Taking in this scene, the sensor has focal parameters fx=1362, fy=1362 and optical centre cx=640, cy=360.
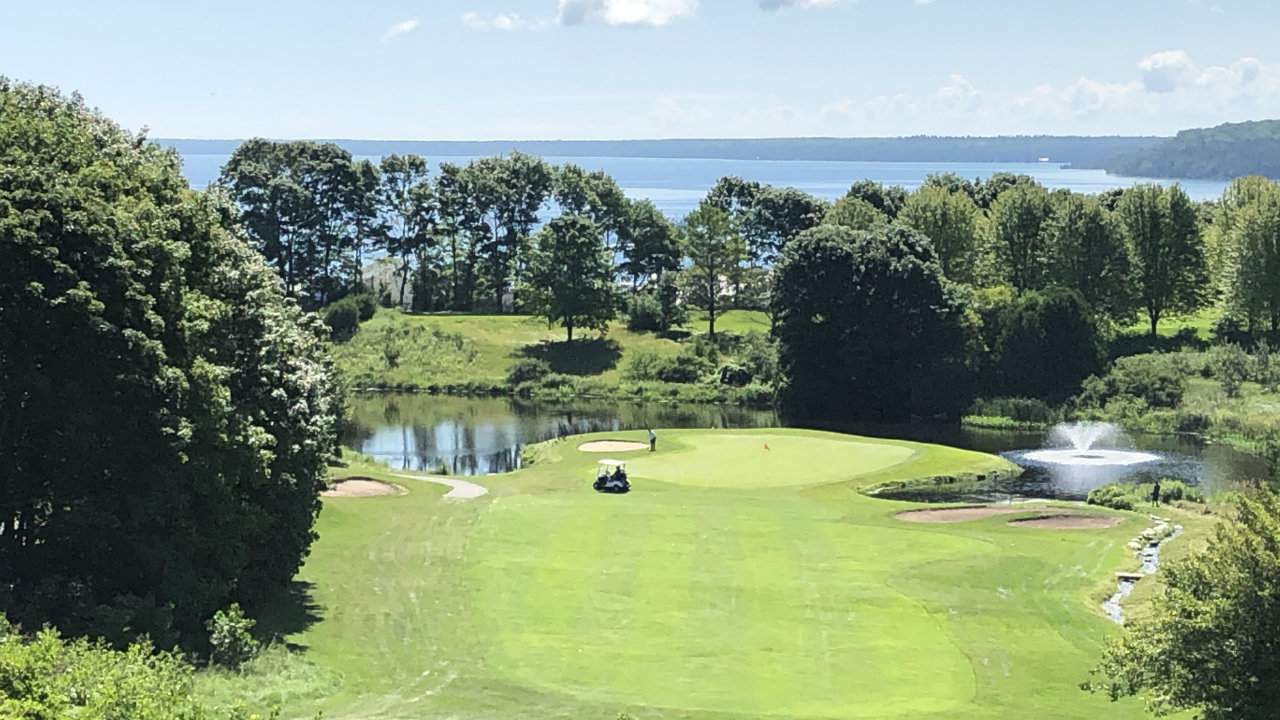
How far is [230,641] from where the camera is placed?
3078 cm

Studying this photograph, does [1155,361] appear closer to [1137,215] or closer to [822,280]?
[1137,215]

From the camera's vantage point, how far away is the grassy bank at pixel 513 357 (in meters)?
101

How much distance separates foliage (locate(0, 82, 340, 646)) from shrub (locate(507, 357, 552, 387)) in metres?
67.3

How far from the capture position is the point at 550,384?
102m

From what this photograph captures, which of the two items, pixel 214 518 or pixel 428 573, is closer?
pixel 214 518

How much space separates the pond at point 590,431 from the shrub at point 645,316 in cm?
1846

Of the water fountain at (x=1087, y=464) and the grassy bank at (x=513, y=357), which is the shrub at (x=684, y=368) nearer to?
the grassy bank at (x=513, y=357)

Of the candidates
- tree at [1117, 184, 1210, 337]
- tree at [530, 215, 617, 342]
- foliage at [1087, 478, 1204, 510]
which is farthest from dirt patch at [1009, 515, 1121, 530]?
tree at [530, 215, 617, 342]

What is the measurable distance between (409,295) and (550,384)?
3802 cm

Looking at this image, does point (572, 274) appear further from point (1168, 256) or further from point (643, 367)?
point (1168, 256)

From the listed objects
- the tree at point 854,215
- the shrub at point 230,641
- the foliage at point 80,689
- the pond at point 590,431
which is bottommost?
the pond at point 590,431

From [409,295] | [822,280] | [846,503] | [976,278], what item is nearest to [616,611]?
[846,503]

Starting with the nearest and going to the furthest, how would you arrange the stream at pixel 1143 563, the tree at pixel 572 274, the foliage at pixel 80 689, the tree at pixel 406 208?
the foliage at pixel 80 689
the stream at pixel 1143 563
the tree at pixel 572 274
the tree at pixel 406 208

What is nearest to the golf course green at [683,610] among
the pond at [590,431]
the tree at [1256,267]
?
the pond at [590,431]
